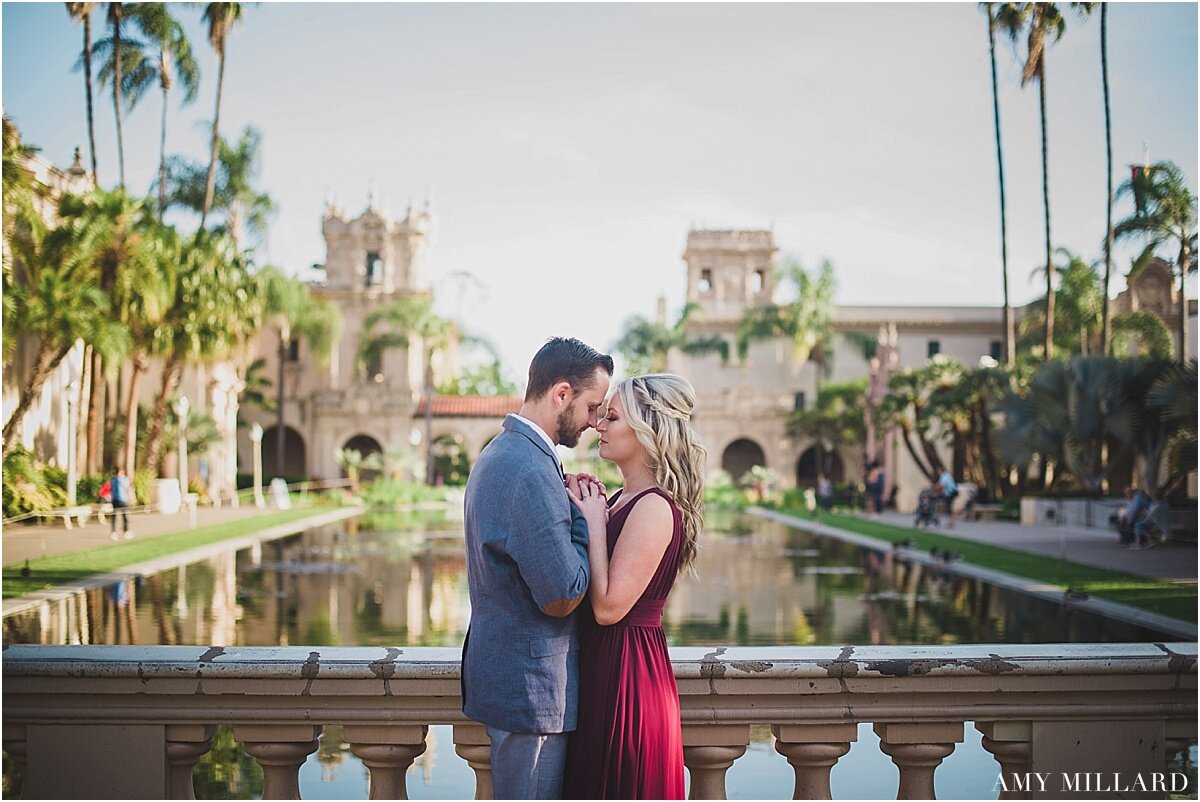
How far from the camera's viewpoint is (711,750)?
12.3 feet

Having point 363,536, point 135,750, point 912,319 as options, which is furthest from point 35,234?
point 912,319

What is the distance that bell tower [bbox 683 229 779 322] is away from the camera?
69625 millimetres

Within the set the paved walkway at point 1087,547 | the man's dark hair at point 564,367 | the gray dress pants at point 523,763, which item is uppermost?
the man's dark hair at point 564,367

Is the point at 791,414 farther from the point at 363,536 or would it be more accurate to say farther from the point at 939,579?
the point at 939,579

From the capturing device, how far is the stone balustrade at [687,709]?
12.2ft

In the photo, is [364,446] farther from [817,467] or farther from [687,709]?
[687,709]

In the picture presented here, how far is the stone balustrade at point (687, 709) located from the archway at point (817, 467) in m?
56.1

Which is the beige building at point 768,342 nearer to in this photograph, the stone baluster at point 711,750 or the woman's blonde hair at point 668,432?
the stone baluster at point 711,750

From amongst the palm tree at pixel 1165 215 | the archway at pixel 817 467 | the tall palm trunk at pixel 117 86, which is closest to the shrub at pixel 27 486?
the tall palm trunk at pixel 117 86

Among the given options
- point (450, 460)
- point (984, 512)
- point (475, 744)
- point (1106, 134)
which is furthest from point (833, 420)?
point (475, 744)

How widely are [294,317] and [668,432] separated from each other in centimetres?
5126

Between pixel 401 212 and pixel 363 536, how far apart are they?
1492 inches

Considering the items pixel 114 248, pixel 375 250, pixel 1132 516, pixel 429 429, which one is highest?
pixel 375 250

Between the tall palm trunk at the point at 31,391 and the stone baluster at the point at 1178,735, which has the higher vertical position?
the tall palm trunk at the point at 31,391
